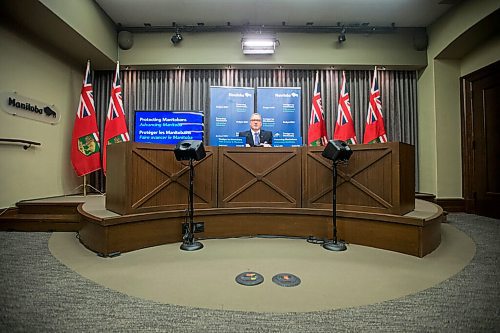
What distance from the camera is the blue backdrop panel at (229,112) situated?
217 inches

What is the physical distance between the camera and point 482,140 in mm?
4773

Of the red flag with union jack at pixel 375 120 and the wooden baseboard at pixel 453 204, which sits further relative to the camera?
the red flag with union jack at pixel 375 120

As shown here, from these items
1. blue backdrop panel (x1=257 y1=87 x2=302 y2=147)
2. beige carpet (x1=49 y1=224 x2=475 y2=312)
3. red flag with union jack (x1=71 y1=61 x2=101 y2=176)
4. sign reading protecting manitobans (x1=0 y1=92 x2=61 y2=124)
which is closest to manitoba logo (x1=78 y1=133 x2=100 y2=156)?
red flag with union jack (x1=71 y1=61 x2=101 y2=176)

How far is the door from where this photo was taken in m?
4.52

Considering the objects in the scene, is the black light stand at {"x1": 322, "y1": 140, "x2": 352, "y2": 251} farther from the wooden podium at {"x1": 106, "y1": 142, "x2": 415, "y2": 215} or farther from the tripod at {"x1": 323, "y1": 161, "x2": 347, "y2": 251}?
the wooden podium at {"x1": 106, "y1": 142, "x2": 415, "y2": 215}

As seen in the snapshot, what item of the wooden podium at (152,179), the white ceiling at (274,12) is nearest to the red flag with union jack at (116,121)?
the white ceiling at (274,12)

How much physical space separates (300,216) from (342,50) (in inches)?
148

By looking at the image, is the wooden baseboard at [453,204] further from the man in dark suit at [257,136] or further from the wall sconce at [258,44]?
the wall sconce at [258,44]

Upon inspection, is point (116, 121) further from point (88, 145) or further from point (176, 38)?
point (176, 38)

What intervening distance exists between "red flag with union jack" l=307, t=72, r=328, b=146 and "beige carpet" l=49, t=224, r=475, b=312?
2679 millimetres

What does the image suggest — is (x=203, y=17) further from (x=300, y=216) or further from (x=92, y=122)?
(x=300, y=216)

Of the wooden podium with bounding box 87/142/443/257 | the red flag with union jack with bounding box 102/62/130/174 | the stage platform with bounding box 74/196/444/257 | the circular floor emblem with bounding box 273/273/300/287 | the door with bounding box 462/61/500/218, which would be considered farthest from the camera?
the red flag with union jack with bounding box 102/62/130/174

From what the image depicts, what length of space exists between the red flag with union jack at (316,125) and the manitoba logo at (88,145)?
3.84 meters

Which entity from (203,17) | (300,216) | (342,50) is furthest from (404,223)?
(203,17)
